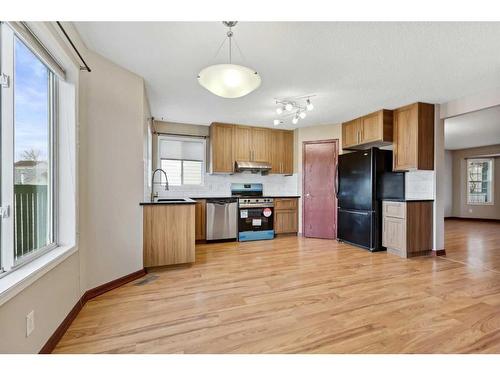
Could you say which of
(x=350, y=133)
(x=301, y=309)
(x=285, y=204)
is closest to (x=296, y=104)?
(x=350, y=133)

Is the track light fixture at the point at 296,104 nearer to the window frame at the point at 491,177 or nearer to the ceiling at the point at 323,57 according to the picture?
the ceiling at the point at 323,57

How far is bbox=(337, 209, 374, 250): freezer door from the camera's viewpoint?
3920 millimetres

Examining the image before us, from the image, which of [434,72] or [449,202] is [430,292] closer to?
[434,72]

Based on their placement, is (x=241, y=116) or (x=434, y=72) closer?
(x=434, y=72)

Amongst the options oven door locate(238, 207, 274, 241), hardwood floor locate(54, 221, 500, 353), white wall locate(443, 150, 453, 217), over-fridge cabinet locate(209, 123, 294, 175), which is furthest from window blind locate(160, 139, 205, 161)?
white wall locate(443, 150, 453, 217)

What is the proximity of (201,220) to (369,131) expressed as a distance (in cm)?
339

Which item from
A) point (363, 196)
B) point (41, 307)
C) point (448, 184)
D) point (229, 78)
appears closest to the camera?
point (41, 307)

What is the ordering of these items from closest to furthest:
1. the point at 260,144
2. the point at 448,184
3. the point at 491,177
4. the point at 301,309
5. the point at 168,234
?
the point at 301,309 → the point at 168,234 → the point at 260,144 → the point at 491,177 → the point at 448,184

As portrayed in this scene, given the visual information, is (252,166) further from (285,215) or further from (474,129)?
(474,129)

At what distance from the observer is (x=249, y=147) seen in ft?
16.4

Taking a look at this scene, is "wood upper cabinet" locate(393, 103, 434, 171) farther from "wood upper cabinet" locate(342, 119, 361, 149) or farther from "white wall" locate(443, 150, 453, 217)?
"white wall" locate(443, 150, 453, 217)
